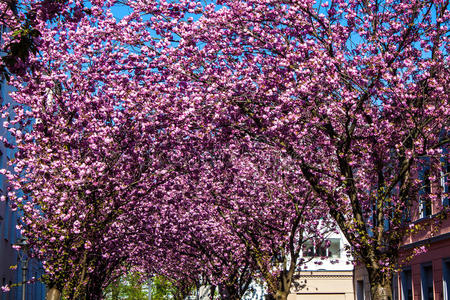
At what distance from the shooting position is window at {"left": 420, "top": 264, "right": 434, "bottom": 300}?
81.4 ft

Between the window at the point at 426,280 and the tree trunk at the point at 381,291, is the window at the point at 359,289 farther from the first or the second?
the tree trunk at the point at 381,291

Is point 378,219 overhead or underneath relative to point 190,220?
underneath

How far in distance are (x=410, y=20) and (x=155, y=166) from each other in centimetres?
769

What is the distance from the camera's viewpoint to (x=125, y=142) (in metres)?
17.4

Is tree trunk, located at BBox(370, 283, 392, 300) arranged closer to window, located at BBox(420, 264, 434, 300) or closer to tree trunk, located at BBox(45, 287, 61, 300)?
tree trunk, located at BBox(45, 287, 61, 300)

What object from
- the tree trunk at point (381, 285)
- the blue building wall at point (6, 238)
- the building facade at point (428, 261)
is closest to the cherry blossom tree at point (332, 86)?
the tree trunk at point (381, 285)

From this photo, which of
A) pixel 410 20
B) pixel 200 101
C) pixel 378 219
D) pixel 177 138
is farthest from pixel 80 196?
pixel 410 20

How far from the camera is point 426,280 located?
82.6 ft

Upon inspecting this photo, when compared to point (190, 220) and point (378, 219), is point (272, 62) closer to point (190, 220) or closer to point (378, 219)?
point (378, 219)

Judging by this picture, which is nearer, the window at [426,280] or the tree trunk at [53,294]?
the tree trunk at [53,294]

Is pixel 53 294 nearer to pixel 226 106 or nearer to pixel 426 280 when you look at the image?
pixel 226 106

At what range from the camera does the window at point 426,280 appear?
24797 mm

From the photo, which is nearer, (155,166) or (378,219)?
(378,219)

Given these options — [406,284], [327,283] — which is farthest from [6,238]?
A: [327,283]
